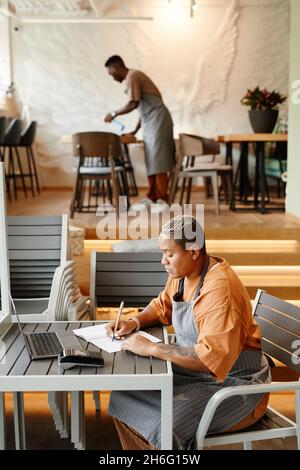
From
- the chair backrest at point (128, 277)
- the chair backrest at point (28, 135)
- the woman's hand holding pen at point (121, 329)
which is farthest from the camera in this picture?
the chair backrest at point (28, 135)

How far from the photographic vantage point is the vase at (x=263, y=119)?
6836mm

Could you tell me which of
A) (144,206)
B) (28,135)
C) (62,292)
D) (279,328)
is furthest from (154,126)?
(279,328)

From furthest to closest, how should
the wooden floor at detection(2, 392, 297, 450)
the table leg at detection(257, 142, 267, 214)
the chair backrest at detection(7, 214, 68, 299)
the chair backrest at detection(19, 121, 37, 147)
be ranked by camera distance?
Answer: the chair backrest at detection(19, 121, 37, 147)
the table leg at detection(257, 142, 267, 214)
the chair backrest at detection(7, 214, 68, 299)
the wooden floor at detection(2, 392, 297, 450)

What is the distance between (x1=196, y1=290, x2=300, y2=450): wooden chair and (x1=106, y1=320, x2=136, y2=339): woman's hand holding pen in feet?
1.42

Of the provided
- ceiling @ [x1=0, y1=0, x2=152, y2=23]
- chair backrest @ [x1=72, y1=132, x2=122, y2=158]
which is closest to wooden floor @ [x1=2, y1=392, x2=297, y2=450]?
chair backrest @ [x1=72, y1=132, x2=122, y2=158]

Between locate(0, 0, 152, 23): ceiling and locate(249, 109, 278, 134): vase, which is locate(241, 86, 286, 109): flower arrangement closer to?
locate(249, 109, 278, 134): vase

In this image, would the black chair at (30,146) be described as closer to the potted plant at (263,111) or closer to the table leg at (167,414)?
the potted plant at (263,111)

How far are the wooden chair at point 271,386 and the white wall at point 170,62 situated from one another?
294 inches

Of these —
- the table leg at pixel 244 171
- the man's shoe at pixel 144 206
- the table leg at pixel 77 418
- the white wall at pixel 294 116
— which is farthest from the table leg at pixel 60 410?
the table leg at pixel 244 171

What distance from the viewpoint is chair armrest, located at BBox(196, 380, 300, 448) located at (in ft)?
6.24

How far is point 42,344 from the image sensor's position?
2.09 metres

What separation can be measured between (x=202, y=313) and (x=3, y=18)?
27.8 ft

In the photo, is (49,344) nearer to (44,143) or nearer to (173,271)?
(173,271)
